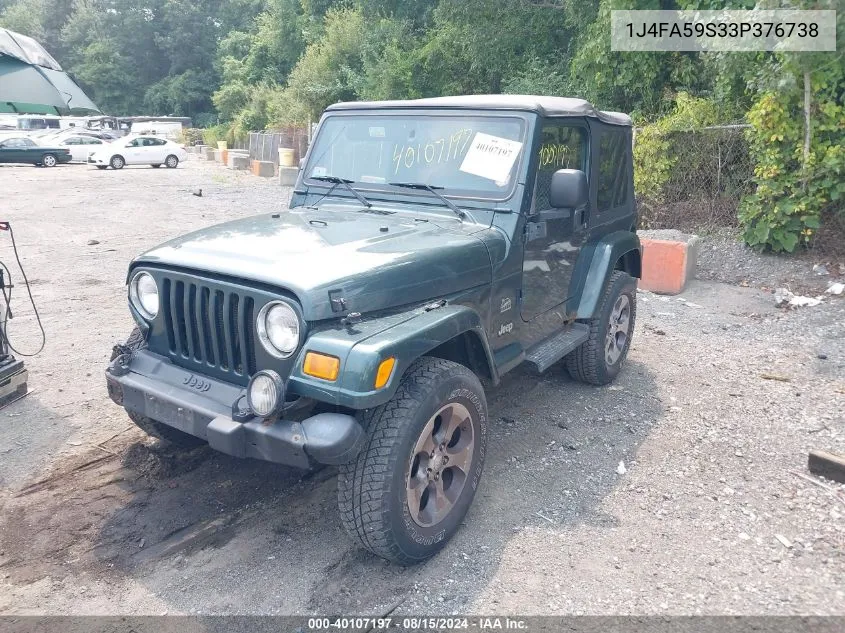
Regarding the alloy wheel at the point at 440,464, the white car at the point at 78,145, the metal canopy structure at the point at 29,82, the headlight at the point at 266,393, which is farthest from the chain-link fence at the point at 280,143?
the headlight at the point at 266,393

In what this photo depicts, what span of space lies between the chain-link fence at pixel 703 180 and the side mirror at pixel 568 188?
621 cm

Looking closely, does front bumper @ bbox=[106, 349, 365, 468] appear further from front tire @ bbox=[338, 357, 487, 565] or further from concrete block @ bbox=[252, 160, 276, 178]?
concrete block @ bbox=[252, 160, 276, 178]

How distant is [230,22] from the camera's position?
57281 millimetres

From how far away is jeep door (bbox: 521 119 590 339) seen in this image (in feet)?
13.6

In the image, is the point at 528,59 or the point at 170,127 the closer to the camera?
the point at 528,59

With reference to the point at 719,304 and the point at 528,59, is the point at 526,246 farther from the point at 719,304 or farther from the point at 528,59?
the point at 528,59

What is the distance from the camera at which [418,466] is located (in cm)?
324

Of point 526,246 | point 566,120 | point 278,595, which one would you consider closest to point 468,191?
point 526,246

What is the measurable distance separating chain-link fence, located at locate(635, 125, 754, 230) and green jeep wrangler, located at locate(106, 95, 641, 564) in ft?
17.1

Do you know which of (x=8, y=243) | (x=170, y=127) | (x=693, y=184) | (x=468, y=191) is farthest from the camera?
(x=170, y=127)

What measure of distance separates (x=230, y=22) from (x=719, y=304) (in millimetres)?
58233

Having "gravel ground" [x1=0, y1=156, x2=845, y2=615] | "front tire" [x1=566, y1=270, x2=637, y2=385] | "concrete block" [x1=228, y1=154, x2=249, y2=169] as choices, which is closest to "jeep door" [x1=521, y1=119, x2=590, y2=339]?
"front tire" [x1=566, y1=270, x2=637, y2=385]

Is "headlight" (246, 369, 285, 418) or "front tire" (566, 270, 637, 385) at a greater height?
"headlight" (246, 369, 285, 418)

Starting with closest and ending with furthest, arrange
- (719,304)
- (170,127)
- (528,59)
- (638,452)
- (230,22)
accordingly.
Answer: (638,452) < (719,304) < (528,59) < (170,127) < (230,22)
